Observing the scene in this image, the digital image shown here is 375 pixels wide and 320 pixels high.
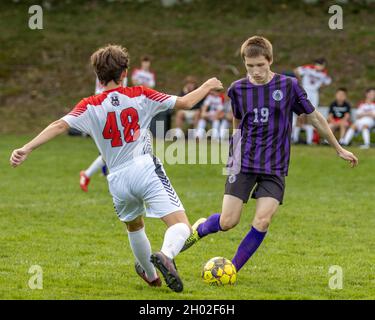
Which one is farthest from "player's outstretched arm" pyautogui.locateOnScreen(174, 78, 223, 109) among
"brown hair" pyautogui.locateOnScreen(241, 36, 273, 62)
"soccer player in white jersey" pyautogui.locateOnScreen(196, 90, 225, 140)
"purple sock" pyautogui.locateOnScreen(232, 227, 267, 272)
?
"soccer player in white jersey" pyautogui.locateOnScreen(196, 90, 225, 140)

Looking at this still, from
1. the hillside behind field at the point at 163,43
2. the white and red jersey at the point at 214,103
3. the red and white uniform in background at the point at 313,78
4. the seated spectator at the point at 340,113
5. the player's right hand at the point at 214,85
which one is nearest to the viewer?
the player's right hand at the point at 214,85

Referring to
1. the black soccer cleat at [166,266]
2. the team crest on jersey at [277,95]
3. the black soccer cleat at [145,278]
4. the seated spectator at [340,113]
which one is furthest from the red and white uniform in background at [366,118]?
the black soccer cleat at [166,266]

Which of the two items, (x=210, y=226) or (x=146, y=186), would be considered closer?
(x=146, y=186)

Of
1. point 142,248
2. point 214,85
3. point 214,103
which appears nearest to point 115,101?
point 214,85

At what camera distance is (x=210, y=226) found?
7.10 m

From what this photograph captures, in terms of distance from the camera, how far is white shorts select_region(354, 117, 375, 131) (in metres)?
18.2

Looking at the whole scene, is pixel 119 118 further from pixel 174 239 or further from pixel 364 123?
pixel 364 123

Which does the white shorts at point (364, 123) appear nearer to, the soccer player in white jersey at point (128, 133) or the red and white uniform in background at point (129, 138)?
the soccer player in white jersey at point (128, 133)

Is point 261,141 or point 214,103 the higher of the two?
point 214,103

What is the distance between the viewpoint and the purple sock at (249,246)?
677 centimetres

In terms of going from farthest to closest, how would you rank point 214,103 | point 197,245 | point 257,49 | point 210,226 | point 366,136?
1. point 214,103
2. point 366,136
3. point 197,245
4. point 210,226
5. point 257,49

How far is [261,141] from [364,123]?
38.9ft

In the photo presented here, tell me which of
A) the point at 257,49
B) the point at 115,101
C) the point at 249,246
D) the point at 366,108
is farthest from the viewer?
the point at 366,108

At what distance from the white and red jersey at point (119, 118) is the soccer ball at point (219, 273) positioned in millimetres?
1165
